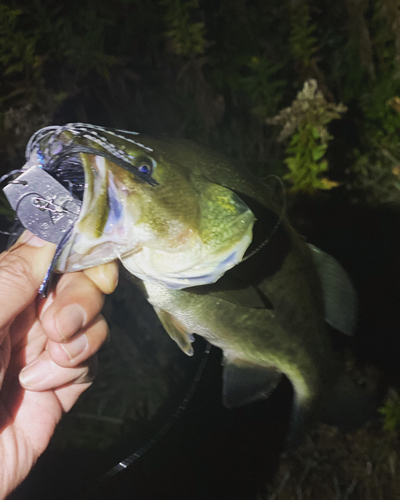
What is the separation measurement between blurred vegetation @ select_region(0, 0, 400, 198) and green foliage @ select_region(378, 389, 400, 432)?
913mm

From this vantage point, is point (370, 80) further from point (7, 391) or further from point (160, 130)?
point (7, 391)

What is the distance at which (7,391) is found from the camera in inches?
30.6

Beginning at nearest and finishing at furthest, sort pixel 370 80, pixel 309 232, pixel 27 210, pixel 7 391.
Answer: pixel 27 210 → pixel 7 391 → pixel 309 232 → pixel 370 80

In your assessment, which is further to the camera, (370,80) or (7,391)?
(370,80)

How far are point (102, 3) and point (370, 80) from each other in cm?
131

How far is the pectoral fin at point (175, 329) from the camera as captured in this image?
0.71 m

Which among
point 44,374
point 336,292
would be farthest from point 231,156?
point 44,374

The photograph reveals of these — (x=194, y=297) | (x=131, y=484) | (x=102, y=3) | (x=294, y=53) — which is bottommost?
(x=131, y=484)

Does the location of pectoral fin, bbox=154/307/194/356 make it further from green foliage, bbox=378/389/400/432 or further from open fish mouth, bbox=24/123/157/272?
green foliage, bbox=378/389/400/432

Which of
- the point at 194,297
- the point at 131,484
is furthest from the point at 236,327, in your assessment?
the point at 131,484

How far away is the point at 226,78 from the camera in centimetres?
153

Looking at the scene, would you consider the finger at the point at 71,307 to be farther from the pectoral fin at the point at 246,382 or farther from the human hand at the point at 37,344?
the pectoral fin at the point at 246,382

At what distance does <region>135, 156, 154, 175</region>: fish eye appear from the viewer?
52 cm

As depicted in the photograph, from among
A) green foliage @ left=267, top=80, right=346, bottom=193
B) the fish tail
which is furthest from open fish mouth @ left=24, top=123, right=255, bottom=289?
green foliage @ left=267, top=80, right=346, bottom=193
